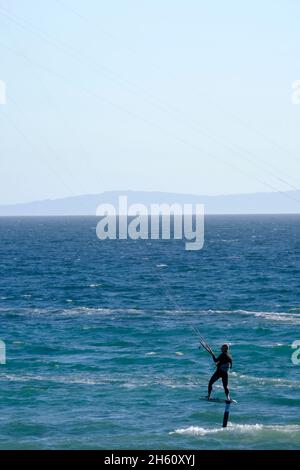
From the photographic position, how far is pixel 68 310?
72.3 meters

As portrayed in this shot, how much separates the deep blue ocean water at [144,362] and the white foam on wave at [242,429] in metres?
0.05

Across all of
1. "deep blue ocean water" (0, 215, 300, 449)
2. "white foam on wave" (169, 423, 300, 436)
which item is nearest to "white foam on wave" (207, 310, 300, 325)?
"deep blue ocean water" (0, 215, 300, 449)

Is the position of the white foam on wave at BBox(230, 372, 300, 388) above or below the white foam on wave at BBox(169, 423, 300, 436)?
above

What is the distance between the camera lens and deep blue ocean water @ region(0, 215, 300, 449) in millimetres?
36781

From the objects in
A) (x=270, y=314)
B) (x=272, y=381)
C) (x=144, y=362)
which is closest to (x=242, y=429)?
(x=272, y=381)

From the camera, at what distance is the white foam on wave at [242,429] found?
120 feet

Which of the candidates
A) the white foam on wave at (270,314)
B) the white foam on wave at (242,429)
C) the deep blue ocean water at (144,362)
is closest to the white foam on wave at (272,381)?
the deep blue ocean water at (144,362)

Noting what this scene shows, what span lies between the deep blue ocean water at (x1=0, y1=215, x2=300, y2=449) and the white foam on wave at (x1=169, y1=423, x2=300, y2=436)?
0.05 metres

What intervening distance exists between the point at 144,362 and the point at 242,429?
1410cm

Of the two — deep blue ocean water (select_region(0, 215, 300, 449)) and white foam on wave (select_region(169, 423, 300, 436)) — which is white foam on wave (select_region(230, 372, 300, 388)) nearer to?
deep blue ocean water (select_region(0, 215, 300, 449))

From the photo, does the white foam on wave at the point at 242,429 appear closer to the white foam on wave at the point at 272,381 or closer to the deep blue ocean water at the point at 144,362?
the deep blue ocean water at the point at 144,362

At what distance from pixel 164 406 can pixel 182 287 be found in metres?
52.0

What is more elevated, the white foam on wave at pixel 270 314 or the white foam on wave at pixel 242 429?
the white foam on wave at pixel 270 314

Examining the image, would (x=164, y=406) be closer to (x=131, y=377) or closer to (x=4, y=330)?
(x=131, y=377)
